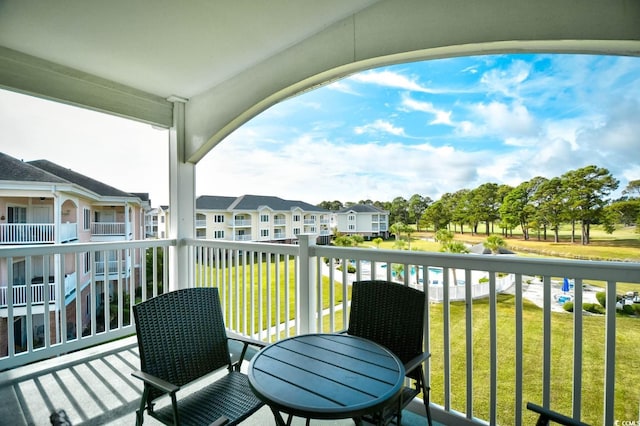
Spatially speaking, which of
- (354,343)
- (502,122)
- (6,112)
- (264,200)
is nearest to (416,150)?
(502,122)

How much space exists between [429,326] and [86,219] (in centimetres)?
401

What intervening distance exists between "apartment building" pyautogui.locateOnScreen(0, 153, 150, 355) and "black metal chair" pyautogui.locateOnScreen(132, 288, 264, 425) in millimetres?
2282

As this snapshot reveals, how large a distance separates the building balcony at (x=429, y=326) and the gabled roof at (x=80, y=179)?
0.71 m

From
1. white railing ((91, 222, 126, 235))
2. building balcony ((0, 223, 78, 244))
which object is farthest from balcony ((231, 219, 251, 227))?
building balcony ((0, 223, 78, 244))

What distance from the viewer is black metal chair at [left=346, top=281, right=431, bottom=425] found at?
1.99 m

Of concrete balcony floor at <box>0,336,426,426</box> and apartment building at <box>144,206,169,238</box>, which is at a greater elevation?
apartment building at <box>144,206,169,238</box>

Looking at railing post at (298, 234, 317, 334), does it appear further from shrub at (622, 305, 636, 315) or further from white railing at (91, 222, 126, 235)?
white railing at (91, 222, 126, 235)

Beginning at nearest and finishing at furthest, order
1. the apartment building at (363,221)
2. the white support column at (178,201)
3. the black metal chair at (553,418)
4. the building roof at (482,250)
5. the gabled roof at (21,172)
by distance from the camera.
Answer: the black metal chair at (553,418) < the building roof at (482,250) < the apartment building at (363,221) < the gabled roof at (21,172) < the white support column at (178,201)

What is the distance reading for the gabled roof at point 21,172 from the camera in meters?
3.27

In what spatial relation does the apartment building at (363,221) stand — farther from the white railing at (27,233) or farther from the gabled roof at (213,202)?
the white railing at (27,233)

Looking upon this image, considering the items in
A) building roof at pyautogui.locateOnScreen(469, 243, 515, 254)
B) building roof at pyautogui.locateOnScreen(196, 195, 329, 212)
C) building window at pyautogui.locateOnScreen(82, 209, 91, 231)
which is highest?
building roof at pyautogui.locateOnScreen(196, 195, 329, 212)

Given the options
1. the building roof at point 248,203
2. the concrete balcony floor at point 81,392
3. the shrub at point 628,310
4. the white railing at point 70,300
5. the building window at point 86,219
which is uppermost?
the building roof at point 248,203

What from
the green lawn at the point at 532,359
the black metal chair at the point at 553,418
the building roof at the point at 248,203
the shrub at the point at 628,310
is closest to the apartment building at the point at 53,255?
the building roof at the point at 248,203

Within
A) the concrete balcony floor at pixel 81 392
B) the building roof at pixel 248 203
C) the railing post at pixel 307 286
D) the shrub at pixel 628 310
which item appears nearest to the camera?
the shrub at pixel 628 310
